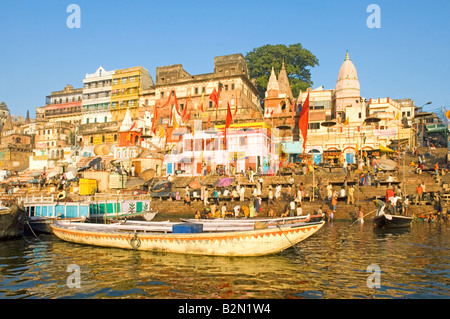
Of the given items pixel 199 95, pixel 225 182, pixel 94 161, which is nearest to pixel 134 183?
pixel 225 182

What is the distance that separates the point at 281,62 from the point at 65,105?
4470cm

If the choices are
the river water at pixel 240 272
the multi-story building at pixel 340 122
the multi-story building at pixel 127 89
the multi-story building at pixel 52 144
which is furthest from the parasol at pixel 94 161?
the river water at pixel 240 272

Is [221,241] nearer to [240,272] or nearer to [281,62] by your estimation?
[240,272]

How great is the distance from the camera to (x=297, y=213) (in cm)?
2306

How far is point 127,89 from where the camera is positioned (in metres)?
60.7

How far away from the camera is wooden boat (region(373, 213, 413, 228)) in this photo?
2006cm

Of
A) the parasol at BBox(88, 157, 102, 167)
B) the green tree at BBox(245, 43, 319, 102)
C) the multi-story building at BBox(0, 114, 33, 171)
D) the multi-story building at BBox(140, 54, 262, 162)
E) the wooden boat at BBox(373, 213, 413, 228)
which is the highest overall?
the green tree at BBox(245, 43, 319, 102)

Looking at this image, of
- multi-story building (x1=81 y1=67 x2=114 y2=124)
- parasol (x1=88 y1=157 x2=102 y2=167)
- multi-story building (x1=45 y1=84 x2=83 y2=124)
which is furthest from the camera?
multi-story building (x1=45 y1=84 x2=83 y2=124)

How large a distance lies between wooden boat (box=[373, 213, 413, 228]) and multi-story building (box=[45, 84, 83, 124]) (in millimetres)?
60259

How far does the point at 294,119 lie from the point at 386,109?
42.2ft

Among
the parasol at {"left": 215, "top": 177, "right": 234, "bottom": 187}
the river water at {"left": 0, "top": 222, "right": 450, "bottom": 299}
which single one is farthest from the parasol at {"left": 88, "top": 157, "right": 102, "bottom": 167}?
the river water at {"left": 0, "top": 222, "right": 450, "bottom": 299}

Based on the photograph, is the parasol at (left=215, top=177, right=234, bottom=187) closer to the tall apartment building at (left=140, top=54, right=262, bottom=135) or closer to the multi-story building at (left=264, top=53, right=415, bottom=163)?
the multi-story building at (left=264, top=53, right=415, bottom=163)

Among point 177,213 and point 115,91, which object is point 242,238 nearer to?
point 177,213
